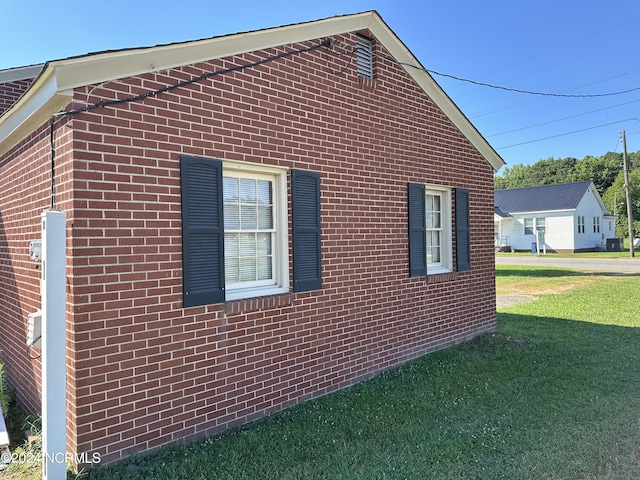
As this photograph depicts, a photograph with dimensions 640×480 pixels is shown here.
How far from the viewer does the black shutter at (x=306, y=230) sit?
484 centimetres

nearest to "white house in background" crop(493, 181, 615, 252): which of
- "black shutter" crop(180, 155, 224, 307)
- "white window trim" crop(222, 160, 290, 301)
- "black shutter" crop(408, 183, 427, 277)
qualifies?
"black shutter" crop(408, 183, 427, 277)

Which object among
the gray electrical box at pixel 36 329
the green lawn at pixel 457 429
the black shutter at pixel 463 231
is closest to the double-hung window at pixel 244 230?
the gray electrical box at pixel 36 329

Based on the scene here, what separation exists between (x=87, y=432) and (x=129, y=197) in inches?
73.1

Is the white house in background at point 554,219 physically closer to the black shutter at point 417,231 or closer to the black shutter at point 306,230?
the black shutter at point 417,231

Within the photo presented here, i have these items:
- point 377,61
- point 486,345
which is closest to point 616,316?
point 486,345

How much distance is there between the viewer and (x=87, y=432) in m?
3.37

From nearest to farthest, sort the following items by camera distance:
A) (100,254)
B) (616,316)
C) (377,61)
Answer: (100,254), (377,61), (616,316)

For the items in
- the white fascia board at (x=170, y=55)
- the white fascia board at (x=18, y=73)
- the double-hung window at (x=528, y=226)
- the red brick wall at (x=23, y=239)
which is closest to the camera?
the white fascia board at (x=170, y=55)

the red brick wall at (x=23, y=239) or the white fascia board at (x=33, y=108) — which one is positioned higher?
the white fascia board at (x=33, y=108)

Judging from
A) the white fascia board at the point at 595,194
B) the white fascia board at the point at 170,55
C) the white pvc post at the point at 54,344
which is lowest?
the white pvc post at the point at 54,344

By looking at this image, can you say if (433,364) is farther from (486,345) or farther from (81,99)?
(81,99)

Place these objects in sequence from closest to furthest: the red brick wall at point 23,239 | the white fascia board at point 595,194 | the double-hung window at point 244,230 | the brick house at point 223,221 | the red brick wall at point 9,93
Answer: the brick house at point 223,221 → the red brick wall at point 23,239 → the double-hung window at point 244,230 → the red brick wall at point 9,93 → the white fascia board at point 595,194

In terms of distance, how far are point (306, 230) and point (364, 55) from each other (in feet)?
9.06

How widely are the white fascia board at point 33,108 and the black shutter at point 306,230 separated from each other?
2.29m
